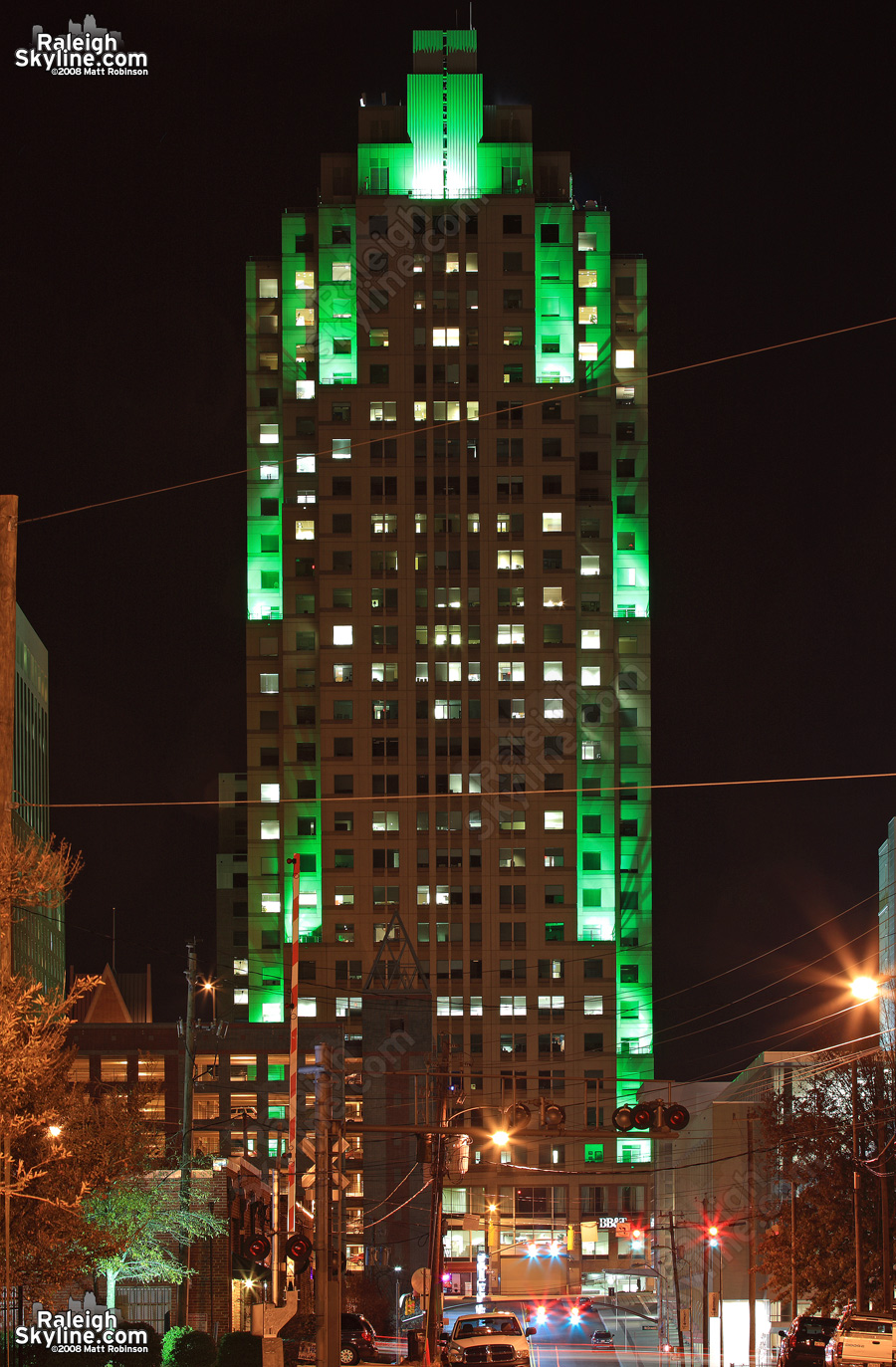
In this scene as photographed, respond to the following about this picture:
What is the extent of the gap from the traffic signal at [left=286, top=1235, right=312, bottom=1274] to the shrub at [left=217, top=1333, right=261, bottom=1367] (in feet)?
18.6

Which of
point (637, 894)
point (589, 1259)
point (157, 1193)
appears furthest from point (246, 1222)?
point (637, 894)

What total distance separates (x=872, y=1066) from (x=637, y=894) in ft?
235

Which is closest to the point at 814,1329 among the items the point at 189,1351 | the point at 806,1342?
the point at 806,1342

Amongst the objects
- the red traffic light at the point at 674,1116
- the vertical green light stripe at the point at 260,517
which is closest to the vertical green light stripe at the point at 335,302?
the vertical green light stripe at the point at 260,517

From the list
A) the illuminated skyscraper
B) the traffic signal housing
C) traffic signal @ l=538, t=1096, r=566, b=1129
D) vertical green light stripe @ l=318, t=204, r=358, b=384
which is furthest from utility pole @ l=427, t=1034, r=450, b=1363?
vertical green light stripe @ l=318, t=204, r=358, b=384

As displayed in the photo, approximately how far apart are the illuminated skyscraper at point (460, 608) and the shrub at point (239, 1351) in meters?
79.8

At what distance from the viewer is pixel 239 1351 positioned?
37.2 meters

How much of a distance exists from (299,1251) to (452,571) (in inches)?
3779

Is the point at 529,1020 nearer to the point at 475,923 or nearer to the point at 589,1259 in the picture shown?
the point at 475,923

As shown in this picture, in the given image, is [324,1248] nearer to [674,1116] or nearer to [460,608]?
[674,1116]

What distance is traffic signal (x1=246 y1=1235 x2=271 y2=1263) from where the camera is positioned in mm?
29406

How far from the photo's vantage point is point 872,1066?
5831cm

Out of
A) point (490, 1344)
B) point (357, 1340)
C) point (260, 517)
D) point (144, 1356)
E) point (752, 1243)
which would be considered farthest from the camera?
point (260, 517)

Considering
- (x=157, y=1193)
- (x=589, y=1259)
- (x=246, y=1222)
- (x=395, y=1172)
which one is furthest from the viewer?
(x=589, y=1259)
